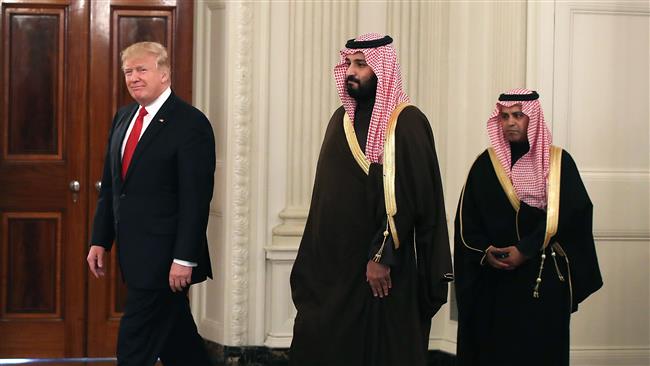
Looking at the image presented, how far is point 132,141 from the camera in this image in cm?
436

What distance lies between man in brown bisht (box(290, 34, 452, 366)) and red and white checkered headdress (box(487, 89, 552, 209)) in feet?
2.37

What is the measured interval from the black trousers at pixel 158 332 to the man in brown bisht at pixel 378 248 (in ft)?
1.73

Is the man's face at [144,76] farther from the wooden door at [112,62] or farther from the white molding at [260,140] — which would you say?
the wooden door at [112,62]

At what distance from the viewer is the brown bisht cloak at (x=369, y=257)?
12.8 feet

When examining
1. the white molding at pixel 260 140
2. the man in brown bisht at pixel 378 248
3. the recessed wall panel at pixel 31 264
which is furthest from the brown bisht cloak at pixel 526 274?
the recessed wall panel at pixel 31 264

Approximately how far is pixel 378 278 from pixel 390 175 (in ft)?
1.22

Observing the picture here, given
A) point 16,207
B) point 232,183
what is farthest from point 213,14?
point 16,207

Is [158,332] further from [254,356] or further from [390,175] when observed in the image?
[254,356]

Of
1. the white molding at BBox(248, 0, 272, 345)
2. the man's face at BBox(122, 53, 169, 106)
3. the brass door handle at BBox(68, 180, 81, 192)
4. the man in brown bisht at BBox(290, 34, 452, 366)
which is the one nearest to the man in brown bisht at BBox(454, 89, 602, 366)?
the man in brown bisht at BBox(290, 34, 452, 366)

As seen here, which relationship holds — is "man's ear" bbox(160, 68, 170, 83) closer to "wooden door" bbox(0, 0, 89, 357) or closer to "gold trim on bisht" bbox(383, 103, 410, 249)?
"gold trim on bisht" bbox(383, 103, 410, 249)

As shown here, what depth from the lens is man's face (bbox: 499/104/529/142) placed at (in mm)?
4602

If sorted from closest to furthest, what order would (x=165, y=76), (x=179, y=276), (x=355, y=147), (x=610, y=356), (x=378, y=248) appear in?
(x=378, y=248) < (x=355, y=147) < (x=179, y=276) < (x=165, y=76) < (x=610, y=356)

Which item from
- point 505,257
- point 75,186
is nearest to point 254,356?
point 75,186

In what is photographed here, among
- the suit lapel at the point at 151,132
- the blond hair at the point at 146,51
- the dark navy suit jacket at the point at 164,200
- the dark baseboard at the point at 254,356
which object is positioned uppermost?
the blond hair at the point at 146,51
